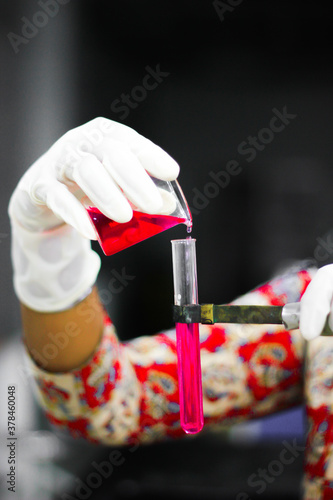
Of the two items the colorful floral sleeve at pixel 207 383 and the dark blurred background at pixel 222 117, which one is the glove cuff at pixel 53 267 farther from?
the dark blurred background at pixel 222 117

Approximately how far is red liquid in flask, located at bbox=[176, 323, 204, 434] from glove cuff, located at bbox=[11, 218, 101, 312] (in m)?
0.22

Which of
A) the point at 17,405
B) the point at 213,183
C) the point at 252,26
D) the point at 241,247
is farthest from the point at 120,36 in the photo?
the point at 17,405

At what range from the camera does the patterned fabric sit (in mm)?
655

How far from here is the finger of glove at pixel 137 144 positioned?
42cm

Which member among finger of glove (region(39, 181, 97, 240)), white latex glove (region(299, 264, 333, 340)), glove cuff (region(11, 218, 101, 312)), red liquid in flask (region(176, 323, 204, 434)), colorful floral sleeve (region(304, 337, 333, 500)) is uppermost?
finger of glove (region(39, 181, 97, 240))

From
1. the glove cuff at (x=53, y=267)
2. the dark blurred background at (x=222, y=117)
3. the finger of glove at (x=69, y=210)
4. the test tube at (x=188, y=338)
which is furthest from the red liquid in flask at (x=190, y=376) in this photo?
the dark blurred background at (x=222, y=117)

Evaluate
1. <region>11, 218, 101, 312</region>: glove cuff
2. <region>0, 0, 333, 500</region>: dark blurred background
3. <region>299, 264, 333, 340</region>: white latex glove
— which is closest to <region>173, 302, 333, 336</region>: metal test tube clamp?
<region>299, 264, 333, 340</region>: white latex glove

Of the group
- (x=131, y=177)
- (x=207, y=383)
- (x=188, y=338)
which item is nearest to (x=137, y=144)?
(x=131, y=177)

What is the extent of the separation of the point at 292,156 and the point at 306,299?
189 cm

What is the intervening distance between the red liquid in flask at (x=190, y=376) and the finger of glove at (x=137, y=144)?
0.36 ft

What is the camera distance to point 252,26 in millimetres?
2045

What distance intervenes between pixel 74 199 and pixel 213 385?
0.36 m

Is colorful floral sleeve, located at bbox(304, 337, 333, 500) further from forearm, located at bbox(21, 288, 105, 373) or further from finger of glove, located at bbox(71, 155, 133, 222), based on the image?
finger of glove, located at bbox(71, 155, 133, 222)

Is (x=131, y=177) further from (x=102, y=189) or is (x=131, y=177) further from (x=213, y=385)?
(x=213, y=385)
